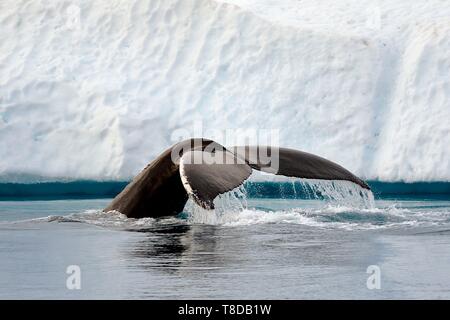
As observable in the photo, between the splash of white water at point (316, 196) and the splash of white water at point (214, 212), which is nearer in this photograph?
the splash of white water at point (316, 196)

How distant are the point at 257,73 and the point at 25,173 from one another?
12.4ft

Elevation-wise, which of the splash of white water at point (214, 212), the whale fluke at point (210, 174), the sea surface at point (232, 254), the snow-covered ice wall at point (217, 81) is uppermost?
the snow-covered ice wall at point (217, 81)

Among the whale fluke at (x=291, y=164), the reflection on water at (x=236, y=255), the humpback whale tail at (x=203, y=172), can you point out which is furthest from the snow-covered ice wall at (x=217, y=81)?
the whale fluke at (x=291, y=164)

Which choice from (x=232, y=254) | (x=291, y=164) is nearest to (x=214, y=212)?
(x=291, y=164)

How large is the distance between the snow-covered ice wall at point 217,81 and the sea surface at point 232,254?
9.28ft

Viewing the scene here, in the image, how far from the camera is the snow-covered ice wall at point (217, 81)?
1345 cm

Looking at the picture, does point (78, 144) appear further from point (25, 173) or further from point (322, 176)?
point (322, 176)

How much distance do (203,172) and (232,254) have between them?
2.19ft

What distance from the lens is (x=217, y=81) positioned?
47.8 ft

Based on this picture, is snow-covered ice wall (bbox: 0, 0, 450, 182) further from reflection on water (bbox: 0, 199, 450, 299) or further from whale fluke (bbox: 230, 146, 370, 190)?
whale fluke (bbox: 230, 146, 370, 190)

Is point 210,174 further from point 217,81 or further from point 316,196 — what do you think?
point 217,81

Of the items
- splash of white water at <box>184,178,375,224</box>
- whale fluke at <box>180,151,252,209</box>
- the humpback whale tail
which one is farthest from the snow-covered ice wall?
whale fluke at <box>180,151,252,209</box>

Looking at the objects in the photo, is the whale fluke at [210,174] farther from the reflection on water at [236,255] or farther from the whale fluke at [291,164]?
the reflection on water at [236,255]

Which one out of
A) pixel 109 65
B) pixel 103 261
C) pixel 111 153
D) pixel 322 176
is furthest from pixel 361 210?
pixel 109 65
